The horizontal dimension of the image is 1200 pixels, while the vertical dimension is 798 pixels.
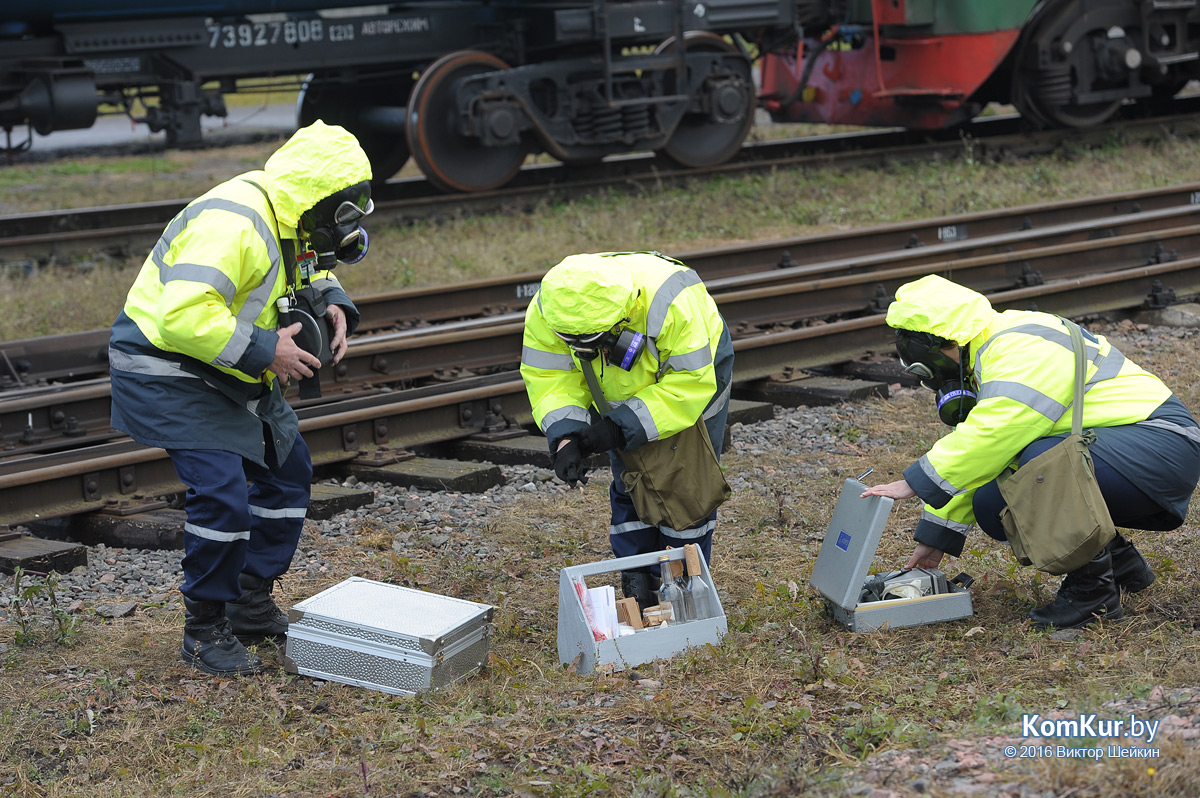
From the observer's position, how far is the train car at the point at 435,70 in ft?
36.9

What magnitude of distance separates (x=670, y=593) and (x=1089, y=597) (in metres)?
1.38

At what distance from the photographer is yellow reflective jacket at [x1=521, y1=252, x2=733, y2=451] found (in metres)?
4.16

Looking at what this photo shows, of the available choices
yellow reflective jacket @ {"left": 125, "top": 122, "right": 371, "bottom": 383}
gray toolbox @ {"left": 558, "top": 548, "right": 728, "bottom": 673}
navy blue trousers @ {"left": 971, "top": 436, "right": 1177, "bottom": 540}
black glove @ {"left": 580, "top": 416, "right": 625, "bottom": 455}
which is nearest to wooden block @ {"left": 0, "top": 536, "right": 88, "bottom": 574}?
yellow reflective jacket @ {"left": 125, "top": 122, "right": 371, "bottom": 383}

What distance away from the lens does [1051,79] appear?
14047 mm

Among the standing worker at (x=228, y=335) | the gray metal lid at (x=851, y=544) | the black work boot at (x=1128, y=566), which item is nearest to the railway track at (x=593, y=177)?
the standing worker at (x=228, y=335)

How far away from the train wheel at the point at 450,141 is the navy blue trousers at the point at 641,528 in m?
8.16

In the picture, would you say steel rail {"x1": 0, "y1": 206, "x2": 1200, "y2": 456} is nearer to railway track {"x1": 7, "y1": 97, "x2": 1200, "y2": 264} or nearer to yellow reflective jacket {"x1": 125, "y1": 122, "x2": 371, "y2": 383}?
yellow reflective jacket {"x1": 125, "y1": 122, "x2": 371, "y2": 383}

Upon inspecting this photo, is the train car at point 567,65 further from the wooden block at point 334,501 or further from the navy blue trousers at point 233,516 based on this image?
the navy blue trousers at point 233,516

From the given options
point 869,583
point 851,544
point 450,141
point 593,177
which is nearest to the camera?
point 851,544

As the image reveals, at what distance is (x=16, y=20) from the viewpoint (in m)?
11.1

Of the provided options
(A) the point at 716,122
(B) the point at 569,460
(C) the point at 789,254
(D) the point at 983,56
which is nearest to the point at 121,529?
(B) the point at 569,460

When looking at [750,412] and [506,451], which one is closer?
[506,451]

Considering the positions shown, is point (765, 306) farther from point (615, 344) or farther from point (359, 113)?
point (359, 113)

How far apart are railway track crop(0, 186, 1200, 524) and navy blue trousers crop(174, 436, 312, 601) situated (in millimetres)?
1538
